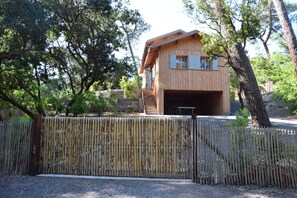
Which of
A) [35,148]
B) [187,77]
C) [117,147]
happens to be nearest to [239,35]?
[117,147]

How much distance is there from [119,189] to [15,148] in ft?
9.19

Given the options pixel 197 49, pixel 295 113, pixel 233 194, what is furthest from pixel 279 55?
pixel 233 194

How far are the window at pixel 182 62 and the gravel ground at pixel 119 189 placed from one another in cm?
1181

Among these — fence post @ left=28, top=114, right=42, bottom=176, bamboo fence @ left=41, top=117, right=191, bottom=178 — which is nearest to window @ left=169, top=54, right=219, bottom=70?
bamboo fence @ left=41, top=117, right=191, bottom=178

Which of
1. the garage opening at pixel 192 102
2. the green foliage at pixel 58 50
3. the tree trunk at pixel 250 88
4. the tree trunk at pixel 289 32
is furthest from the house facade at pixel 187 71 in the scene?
the tree trunk at pixel 289 32

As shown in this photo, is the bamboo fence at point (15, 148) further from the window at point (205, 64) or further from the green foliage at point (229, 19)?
the window at point (205, 64)

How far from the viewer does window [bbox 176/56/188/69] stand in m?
16.4

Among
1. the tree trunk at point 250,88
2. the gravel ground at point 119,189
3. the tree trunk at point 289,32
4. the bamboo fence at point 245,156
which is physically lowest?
the gravel ground at point 119,189

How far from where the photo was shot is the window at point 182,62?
16.4 metres

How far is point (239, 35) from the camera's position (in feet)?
22.4

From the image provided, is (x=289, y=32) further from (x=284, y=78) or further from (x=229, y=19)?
(x=284, y=78)

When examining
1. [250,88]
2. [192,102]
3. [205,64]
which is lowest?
[250,88]

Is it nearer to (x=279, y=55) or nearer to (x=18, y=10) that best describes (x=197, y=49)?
(x=279, y=55)

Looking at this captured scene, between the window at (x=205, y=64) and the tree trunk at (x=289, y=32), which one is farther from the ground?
the window at (x=205, y=64)
